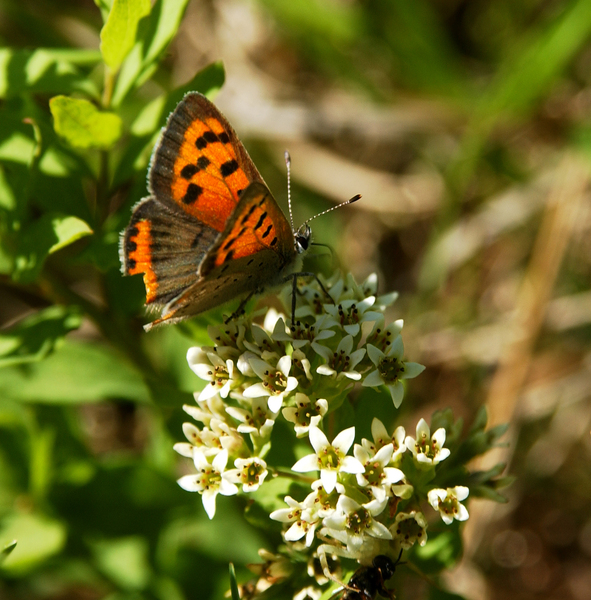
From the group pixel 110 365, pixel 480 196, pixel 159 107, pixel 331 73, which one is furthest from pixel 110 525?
pixel 331 73

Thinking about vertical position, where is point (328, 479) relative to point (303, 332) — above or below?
below

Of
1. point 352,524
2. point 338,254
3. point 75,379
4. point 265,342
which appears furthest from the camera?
point 338,254

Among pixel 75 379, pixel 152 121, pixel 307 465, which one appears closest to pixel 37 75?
pixel 152 121

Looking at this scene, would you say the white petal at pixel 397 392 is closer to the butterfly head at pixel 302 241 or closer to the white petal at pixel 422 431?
the white petal at pixel 422 431

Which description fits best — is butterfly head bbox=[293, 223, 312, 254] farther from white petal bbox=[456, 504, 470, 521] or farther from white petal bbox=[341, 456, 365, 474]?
white petal bbox=[456, 504, 470, 521]

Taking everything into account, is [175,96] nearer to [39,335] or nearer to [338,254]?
[39,335]

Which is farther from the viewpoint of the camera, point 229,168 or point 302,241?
point 302,241

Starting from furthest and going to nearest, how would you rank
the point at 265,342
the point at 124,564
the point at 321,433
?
1. the point at 124,564
2. the point at 265,342
3. the point at 321,433

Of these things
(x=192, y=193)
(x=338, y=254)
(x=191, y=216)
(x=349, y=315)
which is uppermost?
(x=192, y=193)
